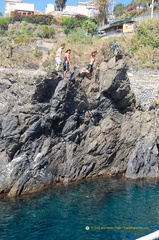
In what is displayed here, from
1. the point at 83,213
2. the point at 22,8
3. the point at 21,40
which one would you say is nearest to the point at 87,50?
the point at 21,40

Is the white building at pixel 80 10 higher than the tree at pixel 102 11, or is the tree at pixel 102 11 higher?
the white building at pixel 80 10

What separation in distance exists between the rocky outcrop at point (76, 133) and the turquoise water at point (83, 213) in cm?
142

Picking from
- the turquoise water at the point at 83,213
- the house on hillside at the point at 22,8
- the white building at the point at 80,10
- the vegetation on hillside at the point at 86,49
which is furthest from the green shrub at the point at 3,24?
the turquoise water at the point at 83,213

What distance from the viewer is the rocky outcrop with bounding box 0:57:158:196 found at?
16.9 m

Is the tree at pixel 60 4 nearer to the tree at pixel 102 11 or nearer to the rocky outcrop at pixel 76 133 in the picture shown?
the tree at pixel 102 11

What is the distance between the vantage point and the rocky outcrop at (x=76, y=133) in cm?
1694

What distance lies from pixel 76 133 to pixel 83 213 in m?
6.57

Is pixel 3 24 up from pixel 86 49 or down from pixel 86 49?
up

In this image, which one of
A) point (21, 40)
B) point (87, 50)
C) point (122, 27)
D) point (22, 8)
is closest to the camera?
point (87, 50)

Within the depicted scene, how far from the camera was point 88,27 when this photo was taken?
207 feet

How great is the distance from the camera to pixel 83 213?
521 inches

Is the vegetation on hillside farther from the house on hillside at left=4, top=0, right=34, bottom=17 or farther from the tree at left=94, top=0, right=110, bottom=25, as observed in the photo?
the house on hillside at left=4, top=0, right=34, bottom=17

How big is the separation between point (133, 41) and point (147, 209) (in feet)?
102

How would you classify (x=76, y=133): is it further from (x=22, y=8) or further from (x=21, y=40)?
(x=22, y=8)
